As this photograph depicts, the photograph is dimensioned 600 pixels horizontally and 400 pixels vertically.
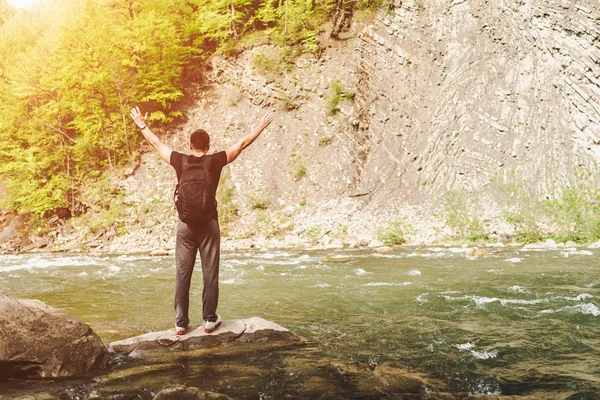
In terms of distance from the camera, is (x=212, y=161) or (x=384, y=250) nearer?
(x=212, y=161)

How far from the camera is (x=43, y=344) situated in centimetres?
423

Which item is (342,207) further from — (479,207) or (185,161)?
(185,161)

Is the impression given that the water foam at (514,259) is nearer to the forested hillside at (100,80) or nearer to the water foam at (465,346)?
the water foam at (465,346)

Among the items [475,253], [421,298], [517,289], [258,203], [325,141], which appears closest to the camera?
[421,298]

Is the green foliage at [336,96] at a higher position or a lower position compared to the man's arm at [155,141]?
higher

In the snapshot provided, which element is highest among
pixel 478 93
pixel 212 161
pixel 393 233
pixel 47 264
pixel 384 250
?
pixel 478 93

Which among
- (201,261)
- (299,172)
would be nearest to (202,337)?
(201,261)

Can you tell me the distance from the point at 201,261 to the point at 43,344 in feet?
5.19

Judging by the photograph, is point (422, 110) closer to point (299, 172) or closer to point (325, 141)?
point (325, 141)

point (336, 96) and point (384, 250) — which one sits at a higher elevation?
point (336, 96)

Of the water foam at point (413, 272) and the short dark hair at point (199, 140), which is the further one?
the water foam at point (413, 272)

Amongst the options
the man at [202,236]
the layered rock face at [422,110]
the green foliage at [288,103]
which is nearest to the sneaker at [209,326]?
the man at [202,236]

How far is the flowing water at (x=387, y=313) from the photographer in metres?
3.94

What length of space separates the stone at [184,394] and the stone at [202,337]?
162 centimetres
